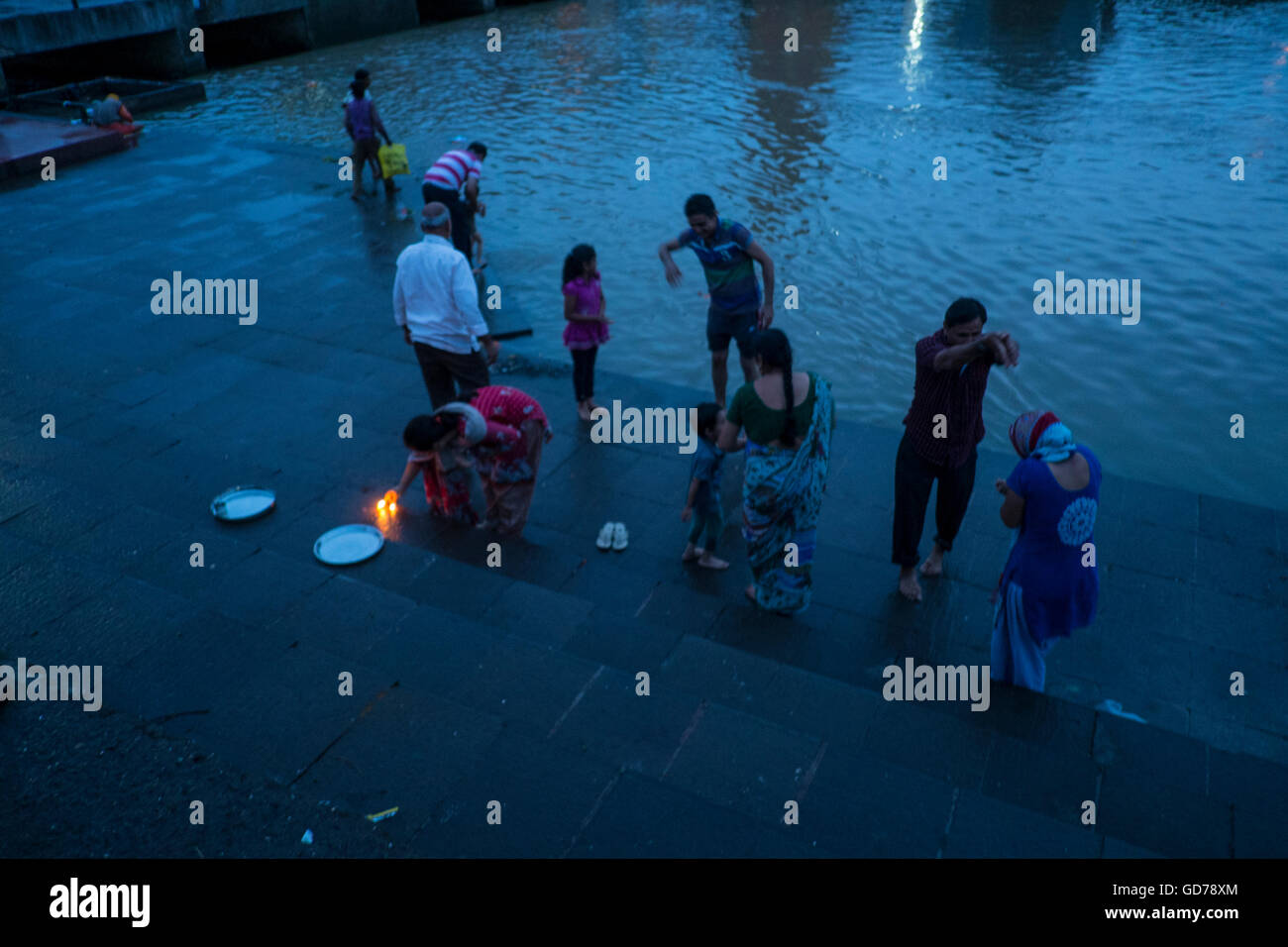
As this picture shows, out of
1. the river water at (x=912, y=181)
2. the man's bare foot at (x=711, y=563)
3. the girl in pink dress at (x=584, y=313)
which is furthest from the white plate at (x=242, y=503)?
the river water at (x=912, y=181)

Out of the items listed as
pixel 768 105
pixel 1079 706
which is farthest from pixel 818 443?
pixel 768 105

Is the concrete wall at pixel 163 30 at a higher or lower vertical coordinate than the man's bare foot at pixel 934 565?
higher

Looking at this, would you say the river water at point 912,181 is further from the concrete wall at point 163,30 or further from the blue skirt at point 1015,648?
the blue skirt at point 1015,648

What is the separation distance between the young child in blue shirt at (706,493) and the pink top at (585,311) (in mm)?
1982

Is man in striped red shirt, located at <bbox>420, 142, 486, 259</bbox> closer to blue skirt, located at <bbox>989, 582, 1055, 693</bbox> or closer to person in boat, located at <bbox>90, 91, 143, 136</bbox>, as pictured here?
blue skirt, located at <bbox>989, 582, 1055, 693</bbox>

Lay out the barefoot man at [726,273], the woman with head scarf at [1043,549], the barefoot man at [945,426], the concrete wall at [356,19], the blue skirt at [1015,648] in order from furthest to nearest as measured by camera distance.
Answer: the concrete wall at [356,19] < the barefoot man at [726,273] < the barefoot man at [945,426] < the blue skirt at [1015,648] < the woman with head scarf at [1043,549]

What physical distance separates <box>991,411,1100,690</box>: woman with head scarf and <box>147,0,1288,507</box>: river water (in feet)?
8.53

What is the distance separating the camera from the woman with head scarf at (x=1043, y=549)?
377 cm

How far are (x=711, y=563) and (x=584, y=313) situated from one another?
2.35 metres

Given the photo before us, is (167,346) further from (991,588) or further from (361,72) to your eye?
(991,588)

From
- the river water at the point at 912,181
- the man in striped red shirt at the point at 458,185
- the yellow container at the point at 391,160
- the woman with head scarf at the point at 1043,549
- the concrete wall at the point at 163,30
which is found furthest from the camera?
the concrete wall at the point at 163,30

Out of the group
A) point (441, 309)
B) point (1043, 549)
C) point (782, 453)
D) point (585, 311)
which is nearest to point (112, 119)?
point (585, 311)

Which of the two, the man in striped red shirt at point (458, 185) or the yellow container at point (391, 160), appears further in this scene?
the yellow container at point (391, 160)
